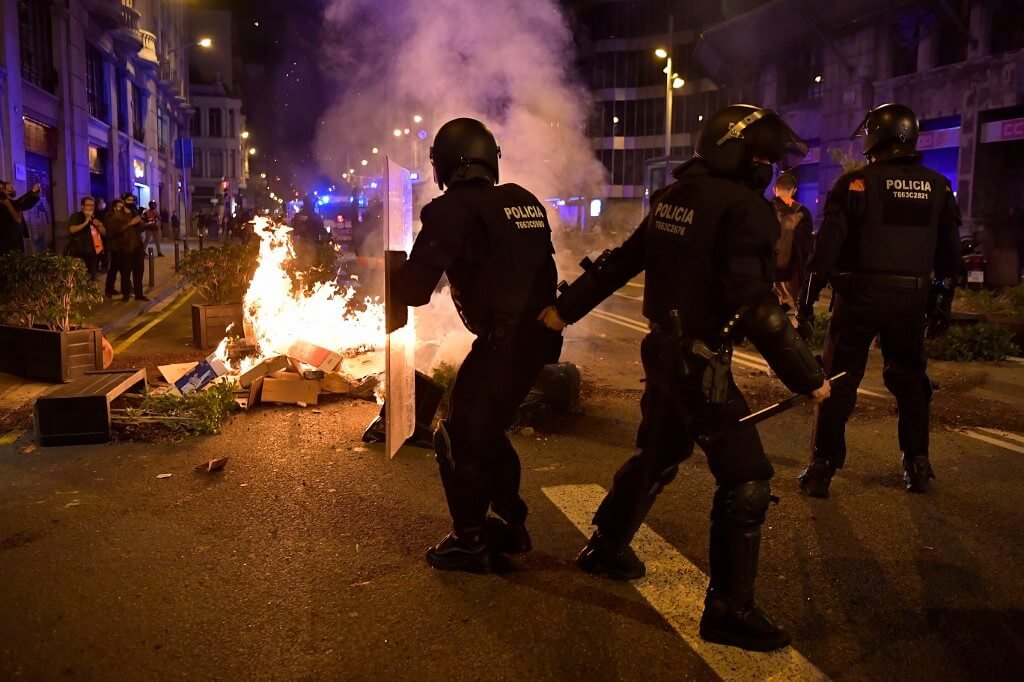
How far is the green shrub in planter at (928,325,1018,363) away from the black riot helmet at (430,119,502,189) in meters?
6.88

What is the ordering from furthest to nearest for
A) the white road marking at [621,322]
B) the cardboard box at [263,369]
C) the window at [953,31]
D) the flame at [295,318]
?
the window at [953,31] → the white road marking at [621,322] → the flame at [295,318] → the cardboard box at [263,369]

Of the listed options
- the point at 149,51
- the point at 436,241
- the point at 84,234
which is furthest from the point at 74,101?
the point at 436,241

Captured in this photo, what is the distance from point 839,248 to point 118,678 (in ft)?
12.2

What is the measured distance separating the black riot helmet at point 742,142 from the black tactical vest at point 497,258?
2.44 ft

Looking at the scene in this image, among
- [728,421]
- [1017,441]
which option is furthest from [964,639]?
[1017,441]

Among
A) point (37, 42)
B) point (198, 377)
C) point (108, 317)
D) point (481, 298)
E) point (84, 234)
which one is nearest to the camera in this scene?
point (481, 298)

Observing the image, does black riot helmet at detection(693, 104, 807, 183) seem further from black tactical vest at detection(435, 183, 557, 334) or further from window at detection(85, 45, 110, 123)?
window at detection(85, 45, 110, 123)

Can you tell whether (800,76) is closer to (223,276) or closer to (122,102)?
(122,102)

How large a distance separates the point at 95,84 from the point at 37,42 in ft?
21.7

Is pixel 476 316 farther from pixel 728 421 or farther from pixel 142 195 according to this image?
pixel 142 195

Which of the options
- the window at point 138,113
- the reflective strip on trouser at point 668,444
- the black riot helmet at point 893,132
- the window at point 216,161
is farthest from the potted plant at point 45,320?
the window at point 216,161

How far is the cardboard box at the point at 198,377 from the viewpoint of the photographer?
6012 millimetres

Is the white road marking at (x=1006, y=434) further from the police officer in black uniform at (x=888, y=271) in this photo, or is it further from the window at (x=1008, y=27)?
the window at (x=1008, y=27)

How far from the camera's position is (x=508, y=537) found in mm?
3559
